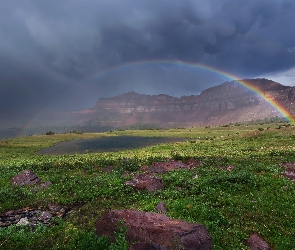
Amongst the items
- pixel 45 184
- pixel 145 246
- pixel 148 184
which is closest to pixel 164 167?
pixel 148 184

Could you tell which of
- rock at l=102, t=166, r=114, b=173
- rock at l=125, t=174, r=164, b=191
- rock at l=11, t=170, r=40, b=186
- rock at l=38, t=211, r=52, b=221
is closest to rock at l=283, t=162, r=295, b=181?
rock at l=125, t=174, r=164, b=191

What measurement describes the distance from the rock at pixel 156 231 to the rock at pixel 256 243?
2404 millimetres

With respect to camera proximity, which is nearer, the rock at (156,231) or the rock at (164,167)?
the rock at (156,231)

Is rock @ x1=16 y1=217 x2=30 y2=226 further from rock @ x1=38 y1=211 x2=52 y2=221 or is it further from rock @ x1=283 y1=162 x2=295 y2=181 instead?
rock @ x1=283 y1=162 x2=295 y2=181

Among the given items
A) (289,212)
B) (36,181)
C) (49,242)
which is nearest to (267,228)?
(289,212)

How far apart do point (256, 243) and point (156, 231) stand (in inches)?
199

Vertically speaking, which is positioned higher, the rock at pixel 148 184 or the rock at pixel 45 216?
the rock at pixel 148 184

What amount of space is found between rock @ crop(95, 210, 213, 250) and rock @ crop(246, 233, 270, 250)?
2404 millimetres

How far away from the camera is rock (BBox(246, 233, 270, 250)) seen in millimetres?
12094

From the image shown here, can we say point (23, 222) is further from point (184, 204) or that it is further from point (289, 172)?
point (289, 172)

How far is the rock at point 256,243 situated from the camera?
12.1 meters

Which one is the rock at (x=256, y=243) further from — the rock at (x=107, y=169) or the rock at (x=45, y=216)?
the rock at (x=107, y=169)

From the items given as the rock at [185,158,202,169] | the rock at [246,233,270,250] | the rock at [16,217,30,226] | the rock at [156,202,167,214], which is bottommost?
the rock at [246,233,270,250]

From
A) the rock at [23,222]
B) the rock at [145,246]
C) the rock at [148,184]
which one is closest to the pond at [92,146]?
the rock at [148,184]
